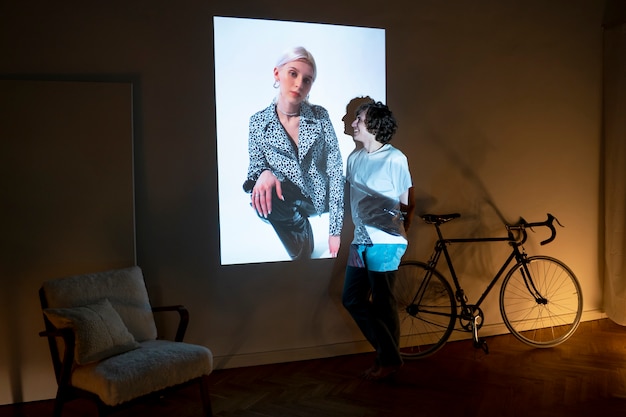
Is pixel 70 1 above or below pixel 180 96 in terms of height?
above

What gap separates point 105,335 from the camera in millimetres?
2854

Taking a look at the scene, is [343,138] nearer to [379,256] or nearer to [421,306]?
[379,256]

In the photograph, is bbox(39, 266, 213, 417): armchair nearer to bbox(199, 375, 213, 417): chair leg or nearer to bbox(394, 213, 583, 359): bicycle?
bbox(199, 375, 213, 417): chair leg

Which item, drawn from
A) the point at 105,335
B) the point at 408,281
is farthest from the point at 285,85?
the point at 105,335

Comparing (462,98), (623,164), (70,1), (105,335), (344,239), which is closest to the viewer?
(105,335)

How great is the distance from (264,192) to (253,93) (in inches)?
26.7

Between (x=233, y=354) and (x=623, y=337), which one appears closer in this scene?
(x=233, y=354)

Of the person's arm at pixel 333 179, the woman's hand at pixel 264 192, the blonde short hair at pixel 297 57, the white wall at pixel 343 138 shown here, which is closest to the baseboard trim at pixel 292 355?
the white wall at pixel 343 138

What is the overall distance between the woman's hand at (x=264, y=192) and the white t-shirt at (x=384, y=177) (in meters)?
0.56

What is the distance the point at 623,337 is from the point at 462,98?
90.3 inches

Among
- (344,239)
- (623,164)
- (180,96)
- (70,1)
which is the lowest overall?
(344,239)

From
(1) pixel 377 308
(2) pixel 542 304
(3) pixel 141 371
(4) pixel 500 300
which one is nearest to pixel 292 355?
(1) pixel 377 308

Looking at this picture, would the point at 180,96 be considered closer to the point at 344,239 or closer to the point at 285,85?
the point at 285,85

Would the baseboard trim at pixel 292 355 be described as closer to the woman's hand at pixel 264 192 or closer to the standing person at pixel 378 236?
the standing person at pixel 378 236
